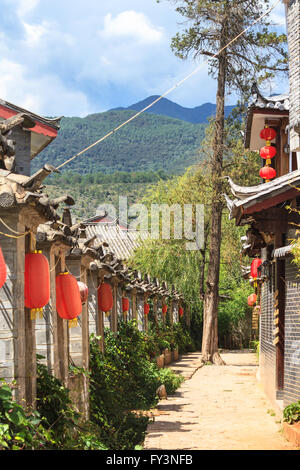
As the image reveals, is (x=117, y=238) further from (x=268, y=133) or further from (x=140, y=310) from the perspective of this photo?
(x=268, y=133)

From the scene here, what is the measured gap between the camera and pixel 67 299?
7.06 m

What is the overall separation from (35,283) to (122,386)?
6724 mm

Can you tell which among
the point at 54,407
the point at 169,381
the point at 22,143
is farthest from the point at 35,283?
the point at 169,381

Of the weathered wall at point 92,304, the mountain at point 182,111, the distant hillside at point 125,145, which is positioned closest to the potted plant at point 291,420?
the weathered wall at point 92,304

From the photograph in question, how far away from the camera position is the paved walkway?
8992 mm

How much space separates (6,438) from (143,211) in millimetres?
25185

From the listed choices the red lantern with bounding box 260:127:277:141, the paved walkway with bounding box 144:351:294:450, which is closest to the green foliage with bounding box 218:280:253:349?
the paved walkway with bounding box 144:351:294:450

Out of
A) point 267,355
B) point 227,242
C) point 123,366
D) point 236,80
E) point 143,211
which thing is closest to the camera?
point 123,366

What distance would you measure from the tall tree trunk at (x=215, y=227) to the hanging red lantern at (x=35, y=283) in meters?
17.7

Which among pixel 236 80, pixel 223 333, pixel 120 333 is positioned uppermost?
pixel 236 80

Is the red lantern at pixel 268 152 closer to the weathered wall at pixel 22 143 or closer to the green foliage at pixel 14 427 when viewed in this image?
the weathered wall at pixel 22 143
